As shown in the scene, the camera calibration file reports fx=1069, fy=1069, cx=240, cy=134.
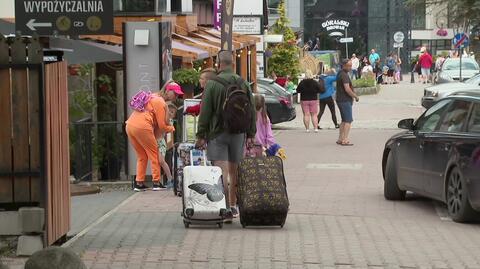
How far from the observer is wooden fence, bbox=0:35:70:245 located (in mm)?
8492

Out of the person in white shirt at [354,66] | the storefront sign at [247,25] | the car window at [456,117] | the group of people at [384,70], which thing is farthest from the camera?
the group of people at [384,70]

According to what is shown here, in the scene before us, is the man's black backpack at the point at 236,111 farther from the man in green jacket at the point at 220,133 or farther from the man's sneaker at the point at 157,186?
the man's sneaker at the point at 157,186

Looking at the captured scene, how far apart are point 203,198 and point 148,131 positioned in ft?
12.7

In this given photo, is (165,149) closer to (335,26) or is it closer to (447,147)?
(447,147)

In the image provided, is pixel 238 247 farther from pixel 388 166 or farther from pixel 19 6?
pixel 388 166

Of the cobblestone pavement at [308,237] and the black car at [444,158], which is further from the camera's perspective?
the black car at [444,158]

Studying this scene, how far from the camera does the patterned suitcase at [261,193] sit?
10148mm

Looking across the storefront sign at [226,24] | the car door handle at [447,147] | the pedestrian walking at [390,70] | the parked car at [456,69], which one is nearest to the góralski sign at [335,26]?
the pedestrian walking at [390,70]

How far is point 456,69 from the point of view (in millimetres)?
40938

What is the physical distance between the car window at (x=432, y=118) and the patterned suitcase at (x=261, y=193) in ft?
→ 8.64

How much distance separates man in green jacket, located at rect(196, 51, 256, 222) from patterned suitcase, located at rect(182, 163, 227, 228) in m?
0.23

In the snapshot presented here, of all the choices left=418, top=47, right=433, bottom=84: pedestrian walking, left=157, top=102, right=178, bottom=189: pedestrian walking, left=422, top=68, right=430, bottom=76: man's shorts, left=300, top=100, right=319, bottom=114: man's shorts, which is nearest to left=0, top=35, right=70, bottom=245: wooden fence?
left=157, top=102, right=178, bottom=189: pedestrian walking

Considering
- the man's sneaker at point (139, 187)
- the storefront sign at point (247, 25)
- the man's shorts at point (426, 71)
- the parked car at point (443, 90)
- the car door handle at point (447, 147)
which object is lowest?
the man's sneaker at point (139, 187)

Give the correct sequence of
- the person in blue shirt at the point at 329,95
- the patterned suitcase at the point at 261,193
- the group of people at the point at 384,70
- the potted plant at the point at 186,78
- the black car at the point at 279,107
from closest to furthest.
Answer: the patterned suitcase at the point at 261,193, the potted plant at the point at 186,78, the person in blue shirt at the point at 329,95, the black car at the point at 279,107, the group of people at the point at 384,70
